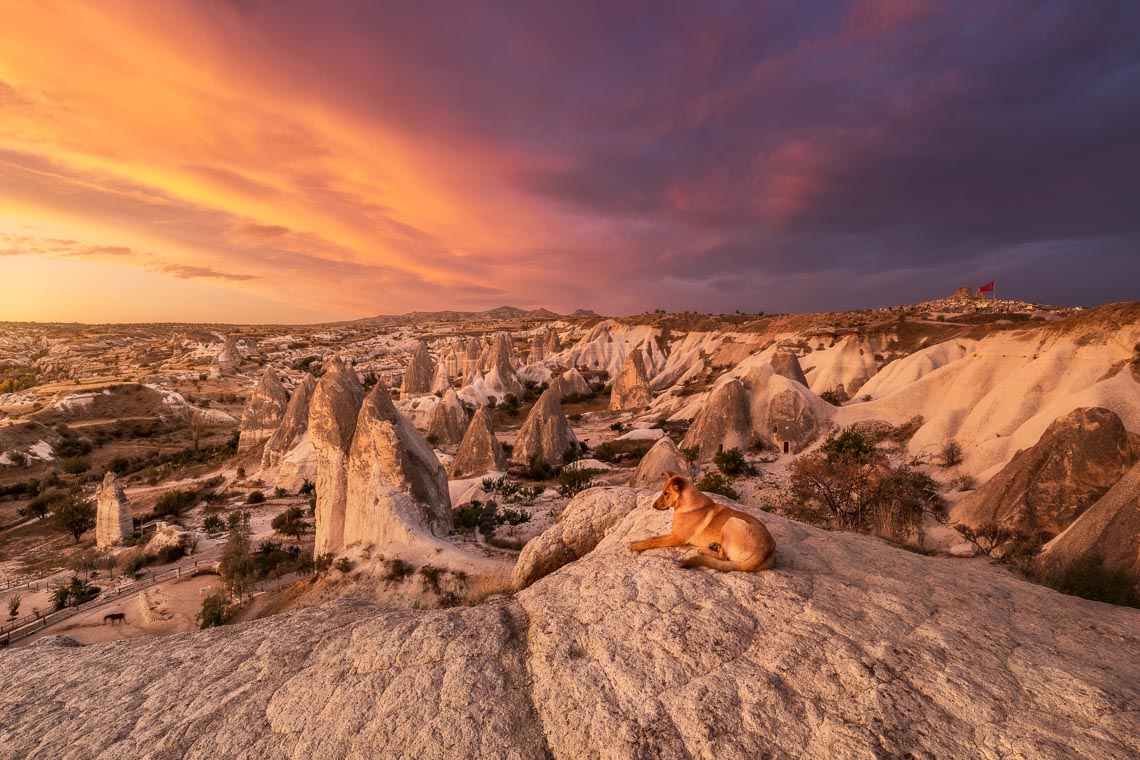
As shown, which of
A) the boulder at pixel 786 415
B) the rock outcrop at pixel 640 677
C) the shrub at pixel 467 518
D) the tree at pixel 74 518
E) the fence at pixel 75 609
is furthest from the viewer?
the boulder at pixel 786 415

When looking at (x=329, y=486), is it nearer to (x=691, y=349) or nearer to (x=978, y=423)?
(x=978, y=423)

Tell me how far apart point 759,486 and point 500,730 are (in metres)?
27.8

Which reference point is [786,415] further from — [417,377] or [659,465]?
[417,377]

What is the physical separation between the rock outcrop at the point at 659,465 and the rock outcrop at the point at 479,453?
38.0 feet

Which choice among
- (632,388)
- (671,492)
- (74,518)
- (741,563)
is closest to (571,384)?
(632,388)

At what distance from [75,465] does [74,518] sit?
18985 millimetres

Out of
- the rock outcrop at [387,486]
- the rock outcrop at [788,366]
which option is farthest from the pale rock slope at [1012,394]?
the rock outcrop at [387,486]

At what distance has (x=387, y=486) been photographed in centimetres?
1770

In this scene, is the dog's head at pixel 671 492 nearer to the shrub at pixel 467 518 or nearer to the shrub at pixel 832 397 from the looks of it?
the shrub at pixel 467 518

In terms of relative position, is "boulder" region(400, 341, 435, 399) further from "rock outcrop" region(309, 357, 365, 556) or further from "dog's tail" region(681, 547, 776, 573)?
"dog's tail" region(681, 547, 776, 573)

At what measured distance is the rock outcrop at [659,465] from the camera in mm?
26062

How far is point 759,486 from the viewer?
28.4 m

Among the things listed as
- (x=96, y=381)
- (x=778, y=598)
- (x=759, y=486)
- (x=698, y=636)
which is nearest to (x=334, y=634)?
(x=698, y=636)

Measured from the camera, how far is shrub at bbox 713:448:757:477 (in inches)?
1216
